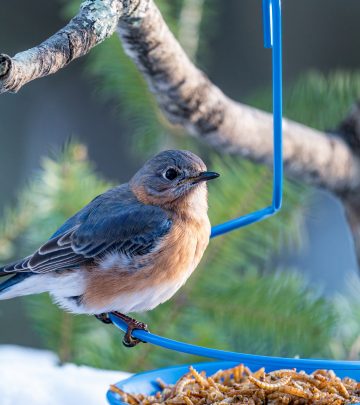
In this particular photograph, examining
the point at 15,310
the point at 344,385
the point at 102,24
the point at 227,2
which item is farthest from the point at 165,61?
the point at 227,2

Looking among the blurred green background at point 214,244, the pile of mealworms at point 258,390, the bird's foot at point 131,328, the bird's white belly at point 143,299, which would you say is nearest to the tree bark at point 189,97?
the blurred green background at point 214,244

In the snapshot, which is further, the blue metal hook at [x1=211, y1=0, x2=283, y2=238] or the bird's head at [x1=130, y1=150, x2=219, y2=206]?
the bird's head at [x1=130, y1=150, x2=219, y2=206]

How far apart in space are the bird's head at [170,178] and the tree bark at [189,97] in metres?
0.11

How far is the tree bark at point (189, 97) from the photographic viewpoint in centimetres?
133

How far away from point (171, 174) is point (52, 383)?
61 cm

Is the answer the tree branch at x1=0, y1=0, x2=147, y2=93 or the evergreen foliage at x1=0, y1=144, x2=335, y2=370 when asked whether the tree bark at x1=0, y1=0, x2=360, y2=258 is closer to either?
the tree branch at x1=0, y1=0, x2=147, y2=93

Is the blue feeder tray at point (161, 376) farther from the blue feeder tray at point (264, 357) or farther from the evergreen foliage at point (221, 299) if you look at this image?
the evergreen foliage at point (221, 299)

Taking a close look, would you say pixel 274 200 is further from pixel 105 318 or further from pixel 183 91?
pixel 105 318

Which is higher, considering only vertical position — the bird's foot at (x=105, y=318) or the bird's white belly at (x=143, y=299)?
the bird's white belly at (x=143, y=299)

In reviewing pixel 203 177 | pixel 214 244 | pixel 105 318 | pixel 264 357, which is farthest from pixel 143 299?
pixel 264 357

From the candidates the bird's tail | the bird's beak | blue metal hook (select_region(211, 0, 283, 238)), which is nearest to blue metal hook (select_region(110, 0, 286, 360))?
blue metal hook (select_region(211, 0, 283, 238))

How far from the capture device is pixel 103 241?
6.68 ft

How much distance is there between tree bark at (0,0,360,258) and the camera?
1331mm

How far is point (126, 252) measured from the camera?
2.03 metres
